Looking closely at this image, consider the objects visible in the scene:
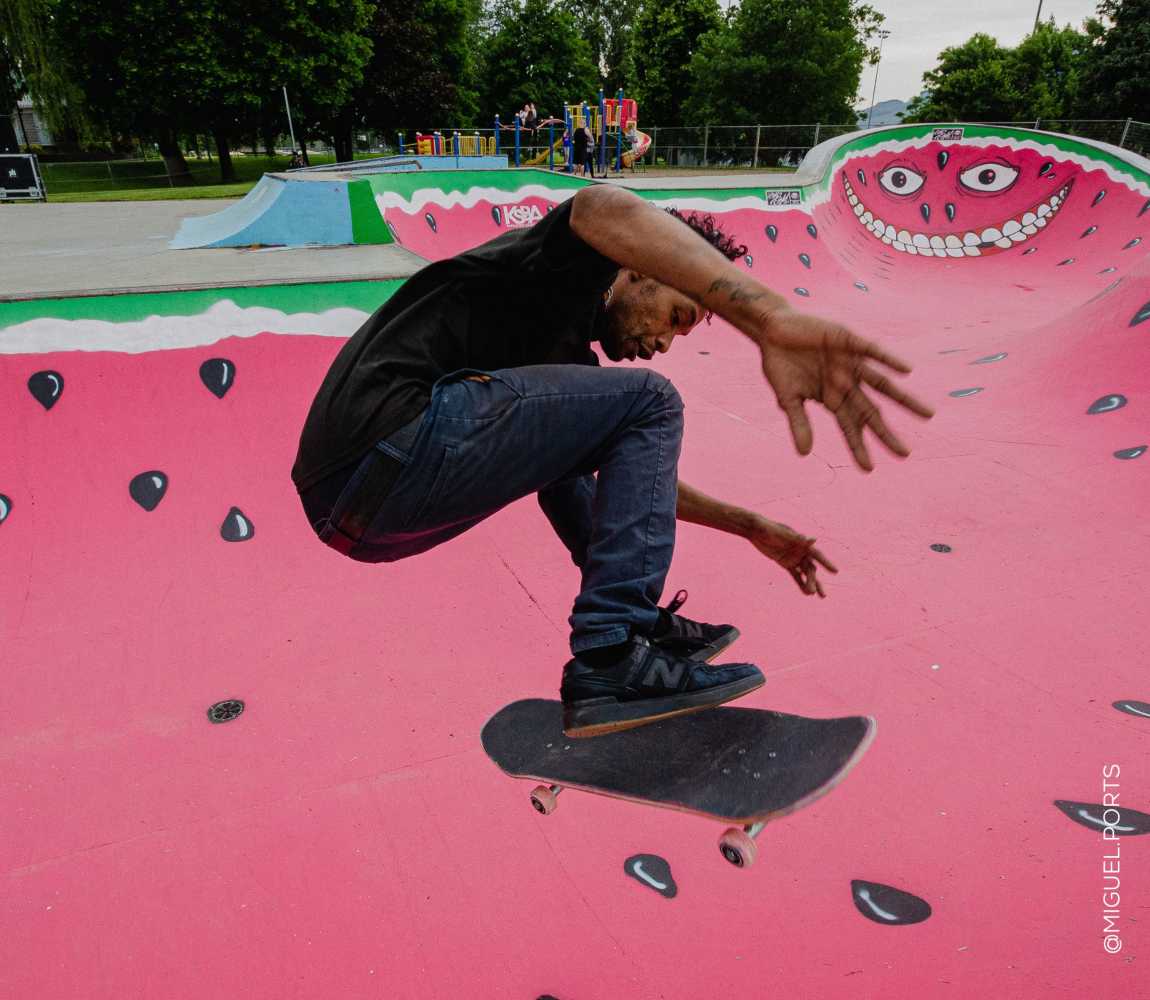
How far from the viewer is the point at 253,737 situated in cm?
271

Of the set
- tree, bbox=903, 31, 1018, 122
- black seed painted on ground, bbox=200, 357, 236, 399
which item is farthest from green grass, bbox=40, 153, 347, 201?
tree, bbox=903, 31, 1018, 122

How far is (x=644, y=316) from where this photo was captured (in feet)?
5.81

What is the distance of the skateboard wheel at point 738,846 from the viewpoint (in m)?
1.59

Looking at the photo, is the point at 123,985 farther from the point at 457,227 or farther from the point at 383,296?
the point at 457,227

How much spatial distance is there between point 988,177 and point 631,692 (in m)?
15.0

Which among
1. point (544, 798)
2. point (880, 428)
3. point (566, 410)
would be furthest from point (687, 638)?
point (880, 428)

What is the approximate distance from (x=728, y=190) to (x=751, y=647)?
9.07 meters

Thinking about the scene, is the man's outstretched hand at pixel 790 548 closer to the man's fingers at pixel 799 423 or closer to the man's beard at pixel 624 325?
the man's beard at pixel 624 325

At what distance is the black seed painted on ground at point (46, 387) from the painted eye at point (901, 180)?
13.5 meters

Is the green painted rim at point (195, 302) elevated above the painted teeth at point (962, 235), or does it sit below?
above

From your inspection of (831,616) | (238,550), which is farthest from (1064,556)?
(238,550)

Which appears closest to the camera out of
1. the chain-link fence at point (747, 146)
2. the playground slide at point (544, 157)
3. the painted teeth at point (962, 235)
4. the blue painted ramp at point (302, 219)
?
the blue painted ramp at point (302, 219)

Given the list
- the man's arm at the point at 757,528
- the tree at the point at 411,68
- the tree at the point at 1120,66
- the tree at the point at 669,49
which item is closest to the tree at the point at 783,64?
the tree at the point at 669,49

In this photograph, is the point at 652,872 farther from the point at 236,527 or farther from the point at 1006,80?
the point at 1006,80
